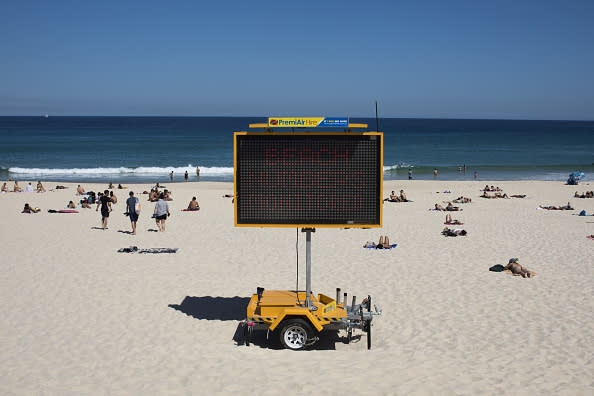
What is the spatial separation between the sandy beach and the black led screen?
2.14 m

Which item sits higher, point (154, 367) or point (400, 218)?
point (400, 218)

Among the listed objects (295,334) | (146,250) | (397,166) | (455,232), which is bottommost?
(295,334)

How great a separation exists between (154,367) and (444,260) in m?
9.72

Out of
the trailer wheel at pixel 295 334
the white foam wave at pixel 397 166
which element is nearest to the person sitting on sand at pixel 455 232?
the trailer wheel at pixel 295 334

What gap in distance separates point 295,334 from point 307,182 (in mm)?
2485

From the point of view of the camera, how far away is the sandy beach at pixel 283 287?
23.4ft

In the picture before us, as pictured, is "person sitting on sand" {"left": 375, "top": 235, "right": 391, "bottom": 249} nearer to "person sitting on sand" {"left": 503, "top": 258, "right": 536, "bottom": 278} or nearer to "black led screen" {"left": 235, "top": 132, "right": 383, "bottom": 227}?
"person sitting on sand" {"left": 503, "top": 258, "right": 536, "bottom": 278}

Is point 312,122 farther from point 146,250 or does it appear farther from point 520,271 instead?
point 146,250

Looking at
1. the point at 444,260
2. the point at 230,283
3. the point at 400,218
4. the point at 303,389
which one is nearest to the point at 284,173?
the point at 303,389

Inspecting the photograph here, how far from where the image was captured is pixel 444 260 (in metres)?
15.0

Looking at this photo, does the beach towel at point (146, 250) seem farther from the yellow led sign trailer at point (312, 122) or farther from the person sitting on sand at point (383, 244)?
the yellow led sign trailer at point (312, 122)

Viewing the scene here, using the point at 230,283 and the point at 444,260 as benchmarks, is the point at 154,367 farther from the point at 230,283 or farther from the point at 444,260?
the point at 444,260

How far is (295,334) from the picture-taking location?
28.3 ft

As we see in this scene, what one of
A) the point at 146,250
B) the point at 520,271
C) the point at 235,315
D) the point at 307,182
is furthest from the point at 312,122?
the point at 146,250
